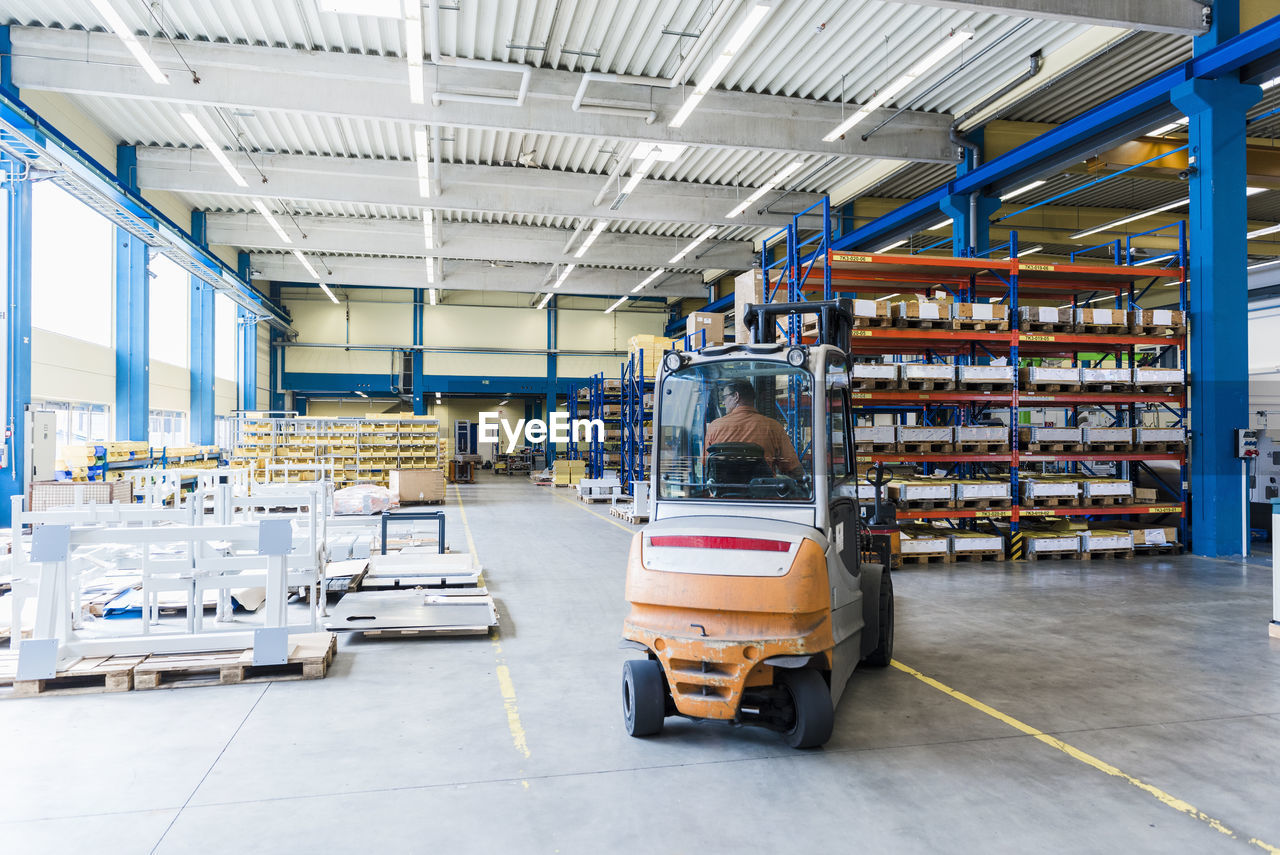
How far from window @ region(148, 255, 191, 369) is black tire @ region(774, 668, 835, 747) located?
67.9 ft

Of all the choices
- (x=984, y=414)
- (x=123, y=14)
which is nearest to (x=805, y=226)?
(x=984, y=414)

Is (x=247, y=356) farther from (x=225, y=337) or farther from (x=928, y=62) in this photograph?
(x=928, y=62)

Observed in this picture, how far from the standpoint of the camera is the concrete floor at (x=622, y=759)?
10.5ft

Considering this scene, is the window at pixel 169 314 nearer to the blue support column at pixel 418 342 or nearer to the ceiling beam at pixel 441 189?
the ceiling beam at pixel 441 189

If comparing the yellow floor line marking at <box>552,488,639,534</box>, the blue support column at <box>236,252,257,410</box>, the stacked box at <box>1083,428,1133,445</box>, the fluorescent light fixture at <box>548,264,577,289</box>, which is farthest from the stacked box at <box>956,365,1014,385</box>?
the blue support column at <box>236,252,257,410</box>

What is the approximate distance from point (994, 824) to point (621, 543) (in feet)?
29.7

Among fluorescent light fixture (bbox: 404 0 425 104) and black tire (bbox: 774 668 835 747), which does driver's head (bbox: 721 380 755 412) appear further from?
fluorescent light fixture (bbox: 404 0 425 104)

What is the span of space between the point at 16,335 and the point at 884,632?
13501mm

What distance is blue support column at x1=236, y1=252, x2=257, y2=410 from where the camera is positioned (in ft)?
86.9

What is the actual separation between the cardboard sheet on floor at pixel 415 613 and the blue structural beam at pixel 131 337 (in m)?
13.3

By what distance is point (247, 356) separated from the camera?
2752 cm

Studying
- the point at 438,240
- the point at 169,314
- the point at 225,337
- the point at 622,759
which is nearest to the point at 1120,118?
the point at 622,759

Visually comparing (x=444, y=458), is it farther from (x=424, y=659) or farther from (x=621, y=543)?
(x=424, y=659)

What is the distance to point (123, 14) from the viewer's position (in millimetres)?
10836
